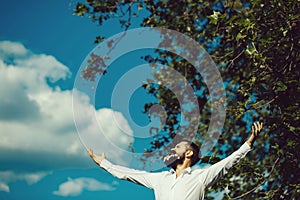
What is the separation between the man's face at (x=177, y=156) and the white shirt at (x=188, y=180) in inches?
3.7

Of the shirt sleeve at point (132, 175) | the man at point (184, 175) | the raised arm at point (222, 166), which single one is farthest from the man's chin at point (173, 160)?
the raised arm at point (222, 166)

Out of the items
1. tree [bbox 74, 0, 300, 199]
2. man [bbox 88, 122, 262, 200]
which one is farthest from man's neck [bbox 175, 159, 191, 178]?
tree [bbox 74, 0, 300, 199]

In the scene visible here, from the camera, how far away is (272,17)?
9.22 meters

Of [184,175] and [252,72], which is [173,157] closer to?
[184,175]

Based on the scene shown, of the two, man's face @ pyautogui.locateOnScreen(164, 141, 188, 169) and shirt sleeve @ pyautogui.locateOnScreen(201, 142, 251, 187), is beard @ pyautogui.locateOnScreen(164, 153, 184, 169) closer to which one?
man's face @ pyautogui.locateOnScreen(164, 141, 188, 169)

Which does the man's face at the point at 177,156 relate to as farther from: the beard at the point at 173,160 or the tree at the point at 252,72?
the tree at the point at 252,72

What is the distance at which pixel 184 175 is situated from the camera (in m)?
5.30

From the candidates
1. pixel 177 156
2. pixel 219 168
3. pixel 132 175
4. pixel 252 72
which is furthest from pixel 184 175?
pixel 252 72

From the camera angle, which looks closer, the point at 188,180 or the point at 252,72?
the point at 188,180

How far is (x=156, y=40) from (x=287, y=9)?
4260 mm

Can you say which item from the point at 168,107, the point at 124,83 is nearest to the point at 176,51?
the point at 168,107

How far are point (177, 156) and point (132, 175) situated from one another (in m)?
0.51

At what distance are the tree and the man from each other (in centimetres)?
311

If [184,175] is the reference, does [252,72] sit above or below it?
above
